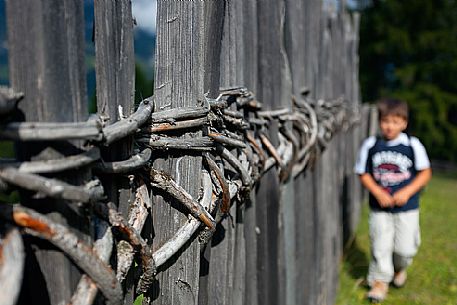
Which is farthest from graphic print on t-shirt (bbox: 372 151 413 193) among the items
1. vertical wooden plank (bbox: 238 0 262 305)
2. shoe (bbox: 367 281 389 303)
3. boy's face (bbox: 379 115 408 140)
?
vertical wooden plank (bbox: 238 0 262 305)

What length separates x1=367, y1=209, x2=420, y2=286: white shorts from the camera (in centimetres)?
430

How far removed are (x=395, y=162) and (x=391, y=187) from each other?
0.19 meters

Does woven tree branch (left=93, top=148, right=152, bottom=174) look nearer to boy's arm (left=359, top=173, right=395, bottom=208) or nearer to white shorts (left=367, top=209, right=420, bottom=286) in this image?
boy's arm (left=359, top=173, right=395, bottom=208)

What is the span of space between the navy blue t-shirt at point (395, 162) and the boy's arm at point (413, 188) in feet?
0.16

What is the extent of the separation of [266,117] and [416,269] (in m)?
3.69

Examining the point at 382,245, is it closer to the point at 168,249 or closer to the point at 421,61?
the point at 168,249

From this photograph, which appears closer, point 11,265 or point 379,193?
point 11,265

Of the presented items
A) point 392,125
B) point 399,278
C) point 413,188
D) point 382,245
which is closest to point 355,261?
point 399,278

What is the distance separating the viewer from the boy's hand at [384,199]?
13.8 ft

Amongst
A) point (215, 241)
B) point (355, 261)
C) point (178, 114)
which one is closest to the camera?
point (178, 114)

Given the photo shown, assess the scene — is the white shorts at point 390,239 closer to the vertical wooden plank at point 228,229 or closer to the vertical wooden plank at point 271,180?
the vertical wooden plank at point 271,180

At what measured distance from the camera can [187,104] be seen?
1.40m

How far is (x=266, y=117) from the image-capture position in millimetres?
2268

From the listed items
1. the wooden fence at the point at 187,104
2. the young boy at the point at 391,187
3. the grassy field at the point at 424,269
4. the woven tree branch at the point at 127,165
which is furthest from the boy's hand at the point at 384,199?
the woven tree branch at the point at 127,165
